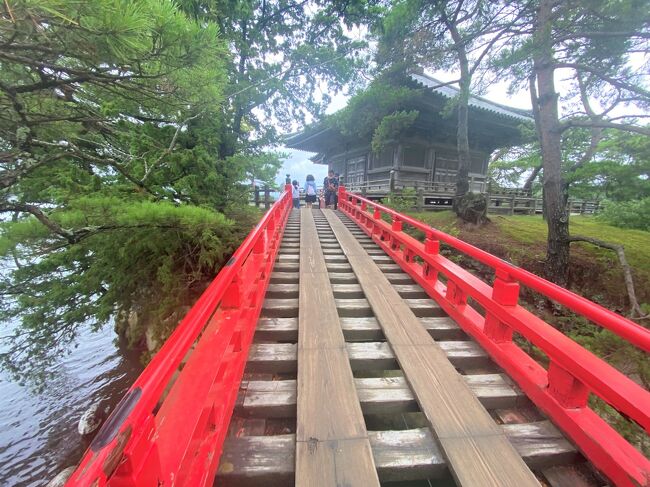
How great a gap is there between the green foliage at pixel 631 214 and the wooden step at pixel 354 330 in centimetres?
764

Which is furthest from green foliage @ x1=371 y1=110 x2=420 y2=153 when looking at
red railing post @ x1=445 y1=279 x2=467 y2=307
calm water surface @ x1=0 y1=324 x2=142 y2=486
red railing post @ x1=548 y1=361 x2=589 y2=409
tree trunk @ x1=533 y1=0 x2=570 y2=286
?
calm water surface @ x1=0 y1=324 x2=142 y2=486

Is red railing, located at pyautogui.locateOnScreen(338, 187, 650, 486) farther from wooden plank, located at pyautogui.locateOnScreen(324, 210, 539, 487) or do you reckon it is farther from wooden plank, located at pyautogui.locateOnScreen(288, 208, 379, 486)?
wooden plank, located at pyautogui.locateOnScreen(288, 208, 379, 486)

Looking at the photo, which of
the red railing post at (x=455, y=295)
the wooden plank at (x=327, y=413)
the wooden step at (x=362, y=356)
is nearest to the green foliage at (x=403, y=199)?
the red railing post at (x=455, y=295)

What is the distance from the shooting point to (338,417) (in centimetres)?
180

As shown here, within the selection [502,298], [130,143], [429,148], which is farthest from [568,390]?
[429,148]

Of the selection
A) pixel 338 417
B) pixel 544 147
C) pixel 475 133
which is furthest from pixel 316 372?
pixel 475 133

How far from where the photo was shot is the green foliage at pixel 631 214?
7.01m

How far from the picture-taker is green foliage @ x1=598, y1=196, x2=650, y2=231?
701 cm

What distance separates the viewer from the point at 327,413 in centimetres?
183

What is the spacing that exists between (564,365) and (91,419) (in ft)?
25.2

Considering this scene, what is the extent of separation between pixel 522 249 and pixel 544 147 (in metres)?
2.62

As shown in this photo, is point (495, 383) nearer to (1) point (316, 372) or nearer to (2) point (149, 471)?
(1) point (316, 372)

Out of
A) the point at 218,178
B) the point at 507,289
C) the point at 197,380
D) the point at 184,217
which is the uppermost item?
the point at 218,178

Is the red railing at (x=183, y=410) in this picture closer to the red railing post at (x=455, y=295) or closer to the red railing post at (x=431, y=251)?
the red railing post at (x=455, y=295)
